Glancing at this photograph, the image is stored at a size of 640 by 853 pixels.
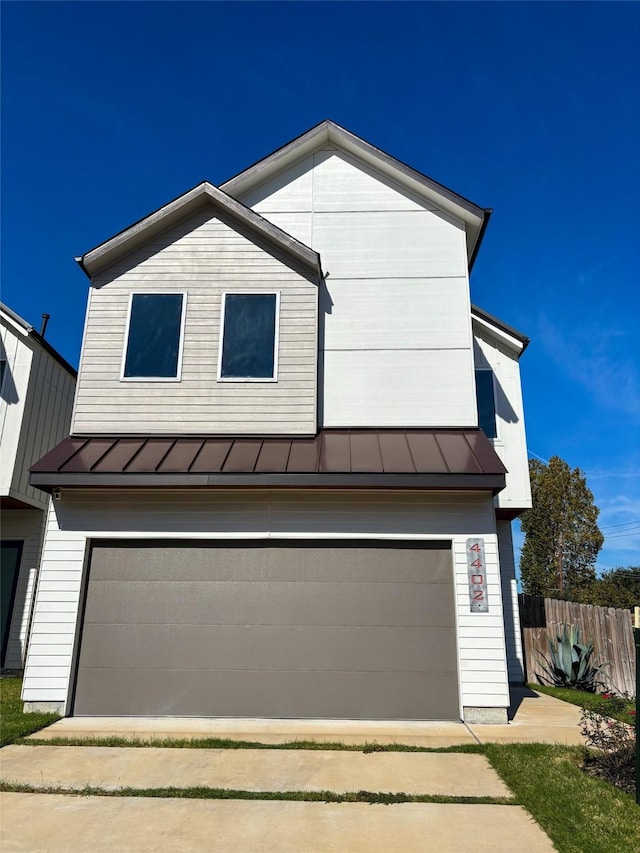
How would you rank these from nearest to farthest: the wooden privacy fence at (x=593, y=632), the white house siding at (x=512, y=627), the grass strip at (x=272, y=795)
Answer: the grass strip at (x=272, y=795) → the wooden privacy fence at (x=593, y=632) → the white house siding at (x=512, y=627)

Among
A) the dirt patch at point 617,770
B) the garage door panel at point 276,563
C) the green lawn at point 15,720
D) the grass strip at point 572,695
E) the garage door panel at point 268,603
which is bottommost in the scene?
the grass strip at point 572,695

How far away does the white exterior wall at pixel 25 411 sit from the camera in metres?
12.3

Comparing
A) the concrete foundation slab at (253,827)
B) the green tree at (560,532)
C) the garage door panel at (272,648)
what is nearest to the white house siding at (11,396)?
the garage door panel at (272,648)

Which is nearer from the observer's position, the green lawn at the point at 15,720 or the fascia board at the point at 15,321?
the green lawn at the point at 15,720

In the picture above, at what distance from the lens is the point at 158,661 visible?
809 centimetres

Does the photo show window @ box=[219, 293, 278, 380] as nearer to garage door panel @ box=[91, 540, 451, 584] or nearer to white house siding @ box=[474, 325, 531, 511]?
garage door panel @ box=[91, 540, 451, 584]

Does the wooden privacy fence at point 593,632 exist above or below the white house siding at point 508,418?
below

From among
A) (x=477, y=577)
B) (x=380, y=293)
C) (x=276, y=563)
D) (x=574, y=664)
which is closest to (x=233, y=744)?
(x=276, y=563)

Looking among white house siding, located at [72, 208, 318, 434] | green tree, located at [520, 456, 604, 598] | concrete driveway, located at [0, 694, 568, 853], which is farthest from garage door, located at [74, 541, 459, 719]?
green tree, located at [520, 456, 604, 598]

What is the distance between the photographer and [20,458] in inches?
489

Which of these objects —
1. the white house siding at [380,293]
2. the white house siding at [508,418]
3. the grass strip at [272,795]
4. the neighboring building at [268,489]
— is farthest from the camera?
the white house siding at [508,418]

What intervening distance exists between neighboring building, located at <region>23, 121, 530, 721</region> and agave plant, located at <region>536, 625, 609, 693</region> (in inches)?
178

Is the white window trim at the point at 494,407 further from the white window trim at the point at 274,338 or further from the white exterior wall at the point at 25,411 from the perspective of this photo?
the white exterior wall at the point at 25,411

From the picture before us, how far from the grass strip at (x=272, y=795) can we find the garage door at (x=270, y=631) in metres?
2.91
